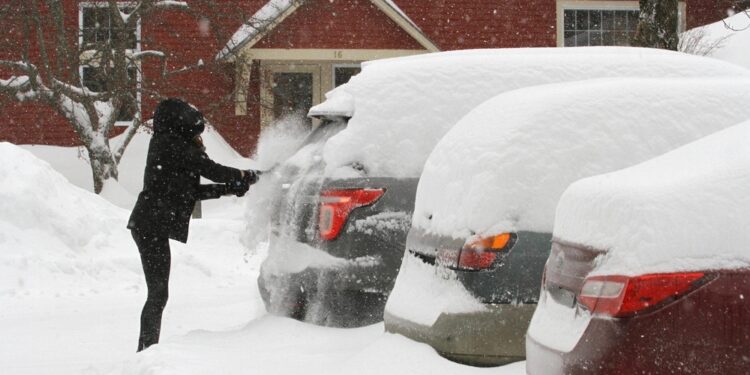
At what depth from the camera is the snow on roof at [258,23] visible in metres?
20.8

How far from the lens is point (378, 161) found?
21.0 feet

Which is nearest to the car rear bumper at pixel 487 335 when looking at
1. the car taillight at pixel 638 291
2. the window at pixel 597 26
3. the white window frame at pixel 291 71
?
the car taillight at pixel 638 291

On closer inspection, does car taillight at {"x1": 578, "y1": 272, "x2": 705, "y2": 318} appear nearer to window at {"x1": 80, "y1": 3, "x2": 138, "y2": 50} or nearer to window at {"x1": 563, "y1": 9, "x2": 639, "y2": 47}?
window at {"x1": 80, "y1": 3, "x2": 138, "y2": 50}

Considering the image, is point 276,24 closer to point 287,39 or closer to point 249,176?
point 287,39

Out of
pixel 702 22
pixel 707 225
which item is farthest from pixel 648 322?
pixel 702 22

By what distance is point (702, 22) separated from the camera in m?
26.6

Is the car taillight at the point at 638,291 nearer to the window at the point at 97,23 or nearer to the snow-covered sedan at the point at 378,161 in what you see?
the snow-covered sedan at the point at 378,161

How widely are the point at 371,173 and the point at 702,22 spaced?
2221 cm

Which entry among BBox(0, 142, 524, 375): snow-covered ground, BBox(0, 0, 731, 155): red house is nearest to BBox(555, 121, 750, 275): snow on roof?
BBox(0, 142, 524, 375): snow-covered ground

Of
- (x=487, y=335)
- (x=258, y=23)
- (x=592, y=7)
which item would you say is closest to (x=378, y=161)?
(x=487, y=335)

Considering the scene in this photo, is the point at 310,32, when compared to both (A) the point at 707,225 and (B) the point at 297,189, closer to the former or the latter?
(B) the point at 297,189

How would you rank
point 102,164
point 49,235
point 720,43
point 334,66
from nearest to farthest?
point 49,235 → point 102,164 → point 720,43 → point 334,66

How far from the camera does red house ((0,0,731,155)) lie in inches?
866

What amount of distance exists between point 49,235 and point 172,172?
17.0ft
